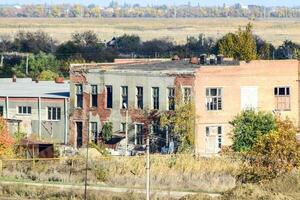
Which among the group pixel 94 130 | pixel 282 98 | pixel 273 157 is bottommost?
pixel 94 130

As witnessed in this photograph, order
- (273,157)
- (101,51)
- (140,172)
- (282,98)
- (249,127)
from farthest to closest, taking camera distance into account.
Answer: (101,51), (282,98), (249,127), (140,172), (273,157)

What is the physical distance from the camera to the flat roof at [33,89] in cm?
6531

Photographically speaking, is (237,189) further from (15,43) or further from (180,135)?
(15,43)

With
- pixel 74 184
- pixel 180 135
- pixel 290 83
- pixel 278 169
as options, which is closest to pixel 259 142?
pixel 278 169

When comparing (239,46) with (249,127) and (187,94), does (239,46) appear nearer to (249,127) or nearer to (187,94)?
(187,94)

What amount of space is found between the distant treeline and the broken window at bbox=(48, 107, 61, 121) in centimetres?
1090

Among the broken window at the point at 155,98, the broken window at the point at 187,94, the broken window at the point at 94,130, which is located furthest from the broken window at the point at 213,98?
the broken window at the point at 94,130

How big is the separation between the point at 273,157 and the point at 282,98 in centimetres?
1914

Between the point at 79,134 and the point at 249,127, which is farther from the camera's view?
the point at 79,134

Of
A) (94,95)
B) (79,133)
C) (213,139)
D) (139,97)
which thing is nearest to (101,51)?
(79,133)

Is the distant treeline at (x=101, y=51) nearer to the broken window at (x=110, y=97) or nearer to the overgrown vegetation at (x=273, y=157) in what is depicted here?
the broken window at (x=110, y=97)

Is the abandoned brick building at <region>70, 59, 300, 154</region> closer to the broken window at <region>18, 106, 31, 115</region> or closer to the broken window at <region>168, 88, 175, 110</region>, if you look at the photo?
the broken window at <region>168, 88, 175, 110</region>

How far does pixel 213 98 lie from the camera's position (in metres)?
60.2

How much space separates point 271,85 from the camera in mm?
62156
